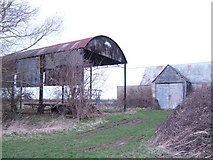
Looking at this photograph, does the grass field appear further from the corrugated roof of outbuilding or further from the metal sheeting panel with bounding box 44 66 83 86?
the corrugated roof of outbuilding

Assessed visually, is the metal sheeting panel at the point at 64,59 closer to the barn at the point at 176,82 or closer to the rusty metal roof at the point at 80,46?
the rusty metal roof at the point at 80,46

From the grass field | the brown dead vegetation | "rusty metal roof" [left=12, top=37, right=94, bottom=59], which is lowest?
the grass field

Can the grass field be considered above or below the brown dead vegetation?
below

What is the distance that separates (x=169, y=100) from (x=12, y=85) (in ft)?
59.7

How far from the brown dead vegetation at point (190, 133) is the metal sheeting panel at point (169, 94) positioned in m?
17.0

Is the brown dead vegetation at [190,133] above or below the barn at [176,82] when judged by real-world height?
below

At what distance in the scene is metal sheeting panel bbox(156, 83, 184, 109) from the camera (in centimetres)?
2419

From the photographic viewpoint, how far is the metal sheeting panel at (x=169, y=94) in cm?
2419

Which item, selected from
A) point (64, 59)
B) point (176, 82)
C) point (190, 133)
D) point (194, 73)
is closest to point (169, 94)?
point (176, 82)

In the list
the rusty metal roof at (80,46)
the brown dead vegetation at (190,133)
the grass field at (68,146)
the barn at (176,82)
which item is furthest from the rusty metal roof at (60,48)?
the barn at (176,82)

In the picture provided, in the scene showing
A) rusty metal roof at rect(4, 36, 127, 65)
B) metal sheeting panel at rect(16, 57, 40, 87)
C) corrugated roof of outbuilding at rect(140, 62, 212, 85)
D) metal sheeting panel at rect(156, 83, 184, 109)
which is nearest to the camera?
rusty metal roof at rect(4, 36, 127, 65)

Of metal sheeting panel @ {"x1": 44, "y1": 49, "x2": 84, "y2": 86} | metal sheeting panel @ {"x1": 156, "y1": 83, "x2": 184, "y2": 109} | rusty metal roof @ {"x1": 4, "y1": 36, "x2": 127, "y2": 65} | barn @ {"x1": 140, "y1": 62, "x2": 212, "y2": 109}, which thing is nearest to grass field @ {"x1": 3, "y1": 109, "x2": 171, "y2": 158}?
metal sheeting panel @ {"x1": 44, "y1": 49, "x2": 84, "y2": 86}

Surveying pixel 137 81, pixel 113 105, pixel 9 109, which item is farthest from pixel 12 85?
pixel 137 81

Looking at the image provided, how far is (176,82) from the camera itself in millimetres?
24531
